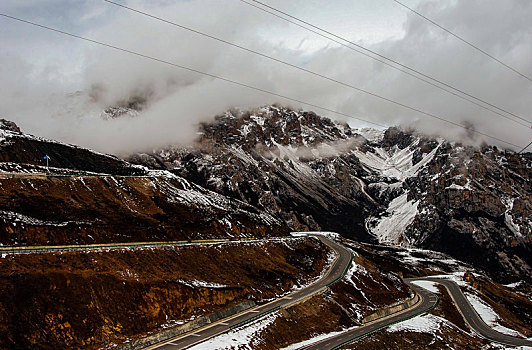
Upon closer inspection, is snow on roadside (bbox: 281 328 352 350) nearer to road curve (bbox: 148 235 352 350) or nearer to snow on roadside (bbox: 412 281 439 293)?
road curve (bbox: 148 235 352 350)

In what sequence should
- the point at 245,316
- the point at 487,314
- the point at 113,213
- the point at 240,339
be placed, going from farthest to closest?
the point at 487,314 < the point at 113,213 < the point at 245,316 < the point at 240,339

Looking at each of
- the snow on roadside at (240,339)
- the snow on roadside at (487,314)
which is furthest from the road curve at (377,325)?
the snow on roadside at (487,314)

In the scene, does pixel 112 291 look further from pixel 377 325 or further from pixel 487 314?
pixel 487 314

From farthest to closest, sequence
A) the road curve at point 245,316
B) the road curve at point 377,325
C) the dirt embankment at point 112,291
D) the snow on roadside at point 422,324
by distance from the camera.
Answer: the snow on roadside at point 422,324, the road curve at point 377,325, the road curve at point 245,316, the dirt embankment at point 112,291

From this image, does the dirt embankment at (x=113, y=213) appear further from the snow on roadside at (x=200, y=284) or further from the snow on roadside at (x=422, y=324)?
the snow on roadside at (x=422, y=324)

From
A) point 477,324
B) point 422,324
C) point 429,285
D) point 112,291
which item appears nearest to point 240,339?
A: point 112,291

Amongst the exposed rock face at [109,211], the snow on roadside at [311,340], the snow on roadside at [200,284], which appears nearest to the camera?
the snow on roadside at [311,340]

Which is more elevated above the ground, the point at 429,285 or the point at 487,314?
the point at 487,314
